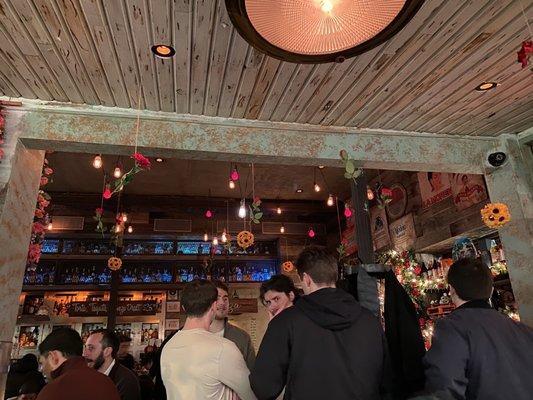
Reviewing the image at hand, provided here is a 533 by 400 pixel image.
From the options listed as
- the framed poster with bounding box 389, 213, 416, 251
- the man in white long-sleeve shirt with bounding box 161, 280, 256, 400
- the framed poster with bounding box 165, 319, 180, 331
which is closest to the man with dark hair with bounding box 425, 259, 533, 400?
the man in white long-sleeve shirt with bounding box 161, 280, 256, 400

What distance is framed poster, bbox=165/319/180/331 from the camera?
9055 millimetres

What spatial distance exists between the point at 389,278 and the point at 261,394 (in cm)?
103

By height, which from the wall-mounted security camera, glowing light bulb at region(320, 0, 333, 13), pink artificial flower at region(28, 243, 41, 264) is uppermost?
the wall-mounted security camera

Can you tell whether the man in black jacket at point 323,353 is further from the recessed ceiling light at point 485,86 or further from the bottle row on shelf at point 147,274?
the bottle row on shelf at point 147,274

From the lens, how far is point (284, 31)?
2164 millimetres

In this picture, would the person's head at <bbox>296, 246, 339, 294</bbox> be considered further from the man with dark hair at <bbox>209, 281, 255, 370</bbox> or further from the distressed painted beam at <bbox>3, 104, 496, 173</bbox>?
the distressed painted beam at <bbox>3, 104, 496, 173</bbox>

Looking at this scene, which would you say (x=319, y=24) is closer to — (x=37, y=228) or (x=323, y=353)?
(x=323, y=353)

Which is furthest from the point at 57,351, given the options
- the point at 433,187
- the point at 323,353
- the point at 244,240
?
the point at 433,187

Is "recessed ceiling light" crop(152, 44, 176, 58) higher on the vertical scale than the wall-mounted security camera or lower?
higher

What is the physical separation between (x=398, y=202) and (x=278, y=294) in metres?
5.49

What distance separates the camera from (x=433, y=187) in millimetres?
7238

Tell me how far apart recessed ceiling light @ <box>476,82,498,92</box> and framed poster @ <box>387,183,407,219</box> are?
4318 mm

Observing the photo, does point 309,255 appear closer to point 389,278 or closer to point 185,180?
point 389,278

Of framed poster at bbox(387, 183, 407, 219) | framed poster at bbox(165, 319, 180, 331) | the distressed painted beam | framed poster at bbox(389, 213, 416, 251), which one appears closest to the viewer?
the distressed painted beam
